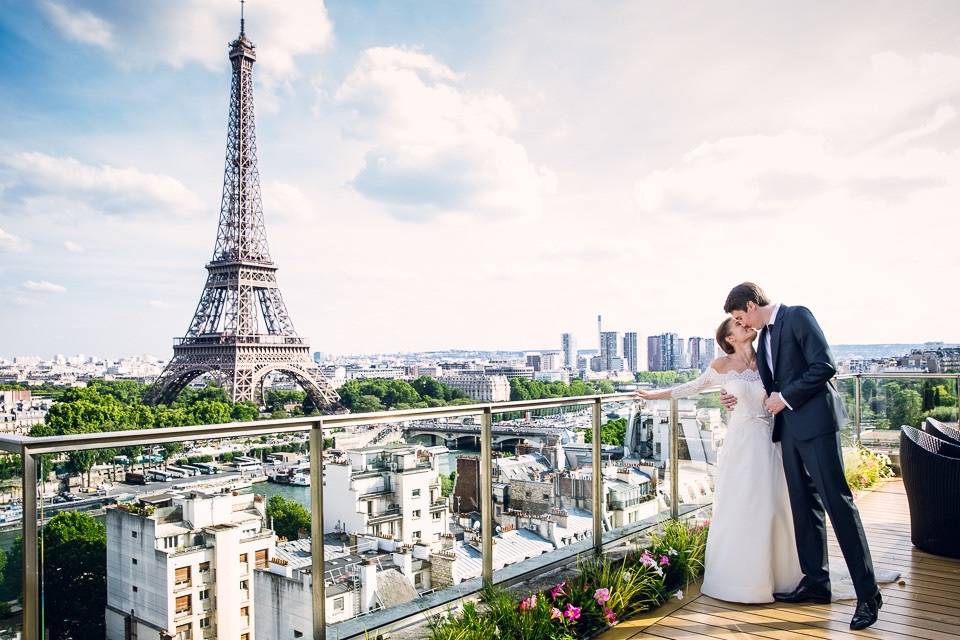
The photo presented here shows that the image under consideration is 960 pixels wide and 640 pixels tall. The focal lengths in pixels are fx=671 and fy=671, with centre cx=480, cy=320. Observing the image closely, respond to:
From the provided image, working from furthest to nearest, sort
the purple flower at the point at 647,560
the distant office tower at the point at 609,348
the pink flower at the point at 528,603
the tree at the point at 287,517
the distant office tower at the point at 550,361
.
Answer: the distant office tower at the point at 550,361
the distant office tower at the point at 609,348
the purple flower at the point at 647,560
the pink flower at the point at 528,603
the tree at the point at 287,517

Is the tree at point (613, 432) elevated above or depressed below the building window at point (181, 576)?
above

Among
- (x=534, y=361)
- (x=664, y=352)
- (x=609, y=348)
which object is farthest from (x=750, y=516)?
(x=534, y=361)

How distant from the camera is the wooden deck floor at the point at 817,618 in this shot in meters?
2.90

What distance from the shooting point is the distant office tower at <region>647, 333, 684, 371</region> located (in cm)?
7456

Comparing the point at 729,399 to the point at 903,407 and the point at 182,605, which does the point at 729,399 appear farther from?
the point at 903,407

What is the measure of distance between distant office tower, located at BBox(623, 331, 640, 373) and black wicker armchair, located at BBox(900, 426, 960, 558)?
3322 inches

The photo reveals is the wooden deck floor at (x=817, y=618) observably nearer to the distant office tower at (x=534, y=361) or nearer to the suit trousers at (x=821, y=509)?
the suit trousers at (x=821, y=509)

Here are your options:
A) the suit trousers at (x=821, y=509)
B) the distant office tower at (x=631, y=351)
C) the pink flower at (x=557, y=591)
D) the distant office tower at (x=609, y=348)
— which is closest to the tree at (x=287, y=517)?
the pink flower at (x=557, y=591)

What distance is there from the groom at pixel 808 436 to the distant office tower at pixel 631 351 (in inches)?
3366

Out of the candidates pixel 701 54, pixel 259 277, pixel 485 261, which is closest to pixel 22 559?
pixel 701 54

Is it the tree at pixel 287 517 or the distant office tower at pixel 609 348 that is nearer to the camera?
the tree at pixel 287 517

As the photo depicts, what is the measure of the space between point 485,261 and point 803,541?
263 feet

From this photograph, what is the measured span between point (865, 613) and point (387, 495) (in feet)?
7.16

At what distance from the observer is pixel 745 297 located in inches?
131
